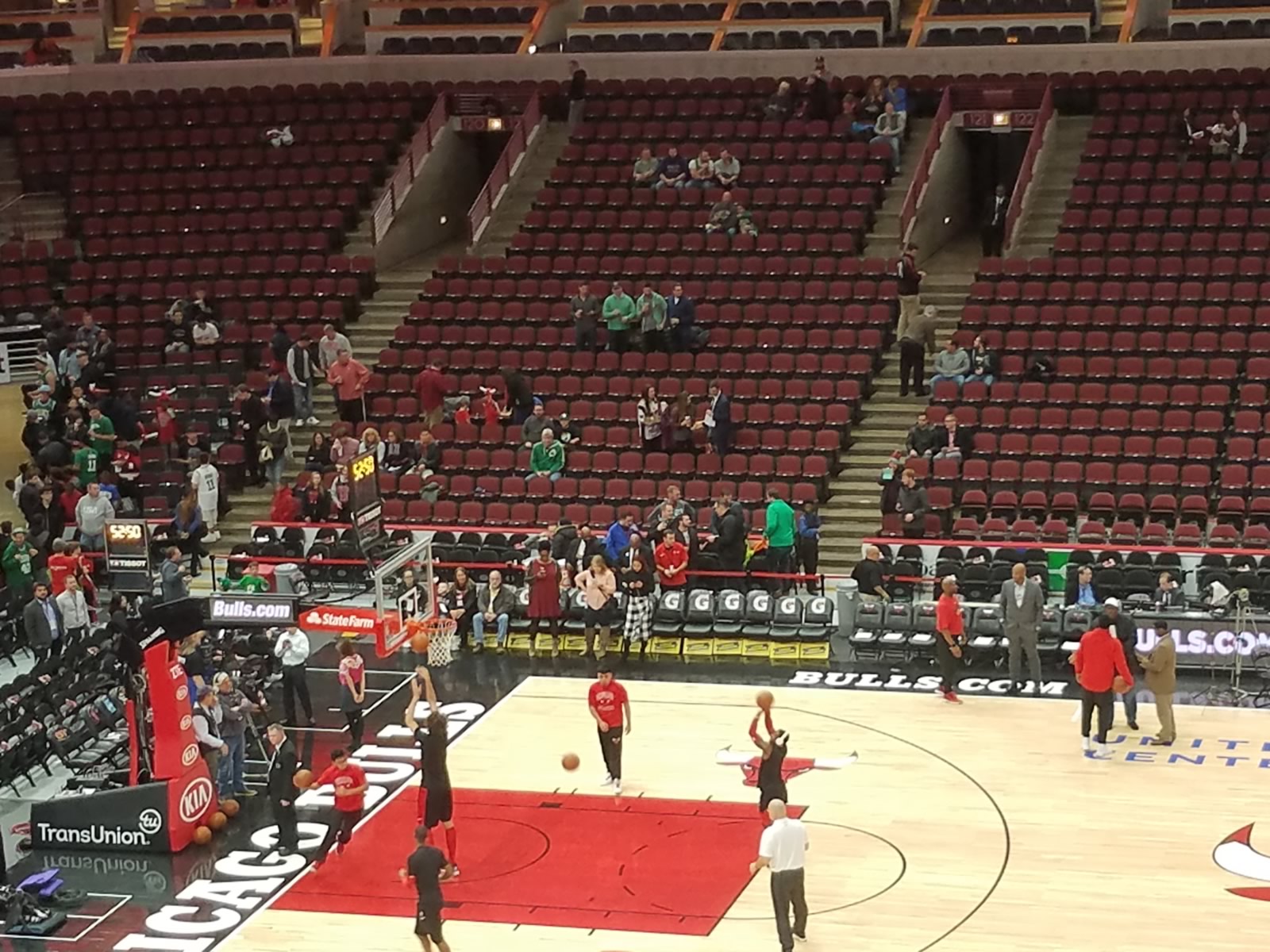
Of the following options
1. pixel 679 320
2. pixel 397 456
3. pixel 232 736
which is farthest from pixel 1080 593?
pixel 397 456

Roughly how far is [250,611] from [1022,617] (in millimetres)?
8616

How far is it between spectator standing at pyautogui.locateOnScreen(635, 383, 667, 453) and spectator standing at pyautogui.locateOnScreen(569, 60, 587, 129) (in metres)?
8.73

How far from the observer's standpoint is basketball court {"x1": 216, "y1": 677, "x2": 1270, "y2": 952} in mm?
16625

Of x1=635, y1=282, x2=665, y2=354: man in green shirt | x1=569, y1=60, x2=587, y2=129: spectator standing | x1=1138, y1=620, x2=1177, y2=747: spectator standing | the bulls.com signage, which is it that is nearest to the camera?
x1=1138, y1=620, x2=1177, y2=747: spectator standing

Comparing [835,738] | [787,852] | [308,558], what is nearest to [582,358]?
[308,558]

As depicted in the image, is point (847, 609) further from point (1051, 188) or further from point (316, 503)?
point (1051, 188)

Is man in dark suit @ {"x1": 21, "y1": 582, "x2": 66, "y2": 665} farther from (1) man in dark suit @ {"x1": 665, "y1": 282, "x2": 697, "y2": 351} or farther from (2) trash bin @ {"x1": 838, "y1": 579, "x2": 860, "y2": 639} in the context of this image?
(1) man in dark suit @ {"x1": 665, "y1": 282, "x2": 697, "y2": 351}

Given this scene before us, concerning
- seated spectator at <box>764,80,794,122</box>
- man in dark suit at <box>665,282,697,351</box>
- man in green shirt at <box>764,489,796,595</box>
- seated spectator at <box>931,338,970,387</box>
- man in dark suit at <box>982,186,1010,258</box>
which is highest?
seated spectator at <box>764,80,794,122</box>

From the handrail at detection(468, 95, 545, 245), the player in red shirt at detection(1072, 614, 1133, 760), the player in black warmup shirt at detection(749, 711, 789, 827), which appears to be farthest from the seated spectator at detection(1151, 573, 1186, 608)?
the handrail at detection(468, 95, 545, 245)

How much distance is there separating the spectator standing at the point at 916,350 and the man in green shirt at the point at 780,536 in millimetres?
4509

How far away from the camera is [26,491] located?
27.6m

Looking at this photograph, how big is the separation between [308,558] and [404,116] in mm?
12031

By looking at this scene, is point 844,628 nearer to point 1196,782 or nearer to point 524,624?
point 524,624

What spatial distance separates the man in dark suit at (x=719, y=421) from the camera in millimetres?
27547
